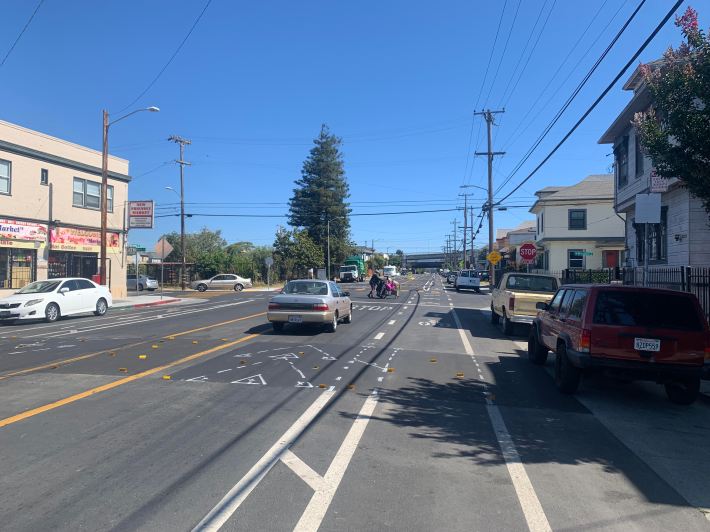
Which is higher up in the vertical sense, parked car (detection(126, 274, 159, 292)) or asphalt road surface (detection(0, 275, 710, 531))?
parked car (detection(126, 274, 159, 292))

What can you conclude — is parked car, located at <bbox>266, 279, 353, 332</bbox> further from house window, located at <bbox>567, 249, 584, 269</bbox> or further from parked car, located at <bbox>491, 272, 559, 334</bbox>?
→ house window, located at <bbox>567, 249, 584, 269</bbox>

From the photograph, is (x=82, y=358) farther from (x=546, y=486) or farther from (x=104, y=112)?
(x=104, y=112)

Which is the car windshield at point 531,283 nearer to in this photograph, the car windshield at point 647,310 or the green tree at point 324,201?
the car windshield at point 647,310

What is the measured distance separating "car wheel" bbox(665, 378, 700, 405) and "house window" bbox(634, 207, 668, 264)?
1106 centimetres

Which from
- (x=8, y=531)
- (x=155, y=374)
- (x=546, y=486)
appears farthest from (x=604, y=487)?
(x=155, y=374)

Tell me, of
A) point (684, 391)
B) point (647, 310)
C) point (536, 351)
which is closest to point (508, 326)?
point (536, 351)

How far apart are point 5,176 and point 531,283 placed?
23.2m

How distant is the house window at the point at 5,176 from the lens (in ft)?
84.3

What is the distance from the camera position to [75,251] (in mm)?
30250

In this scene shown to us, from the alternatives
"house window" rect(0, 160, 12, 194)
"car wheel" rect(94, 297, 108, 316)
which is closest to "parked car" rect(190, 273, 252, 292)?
"house window" rect(0, 160, 12, 194)

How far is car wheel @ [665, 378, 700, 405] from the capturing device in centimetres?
781

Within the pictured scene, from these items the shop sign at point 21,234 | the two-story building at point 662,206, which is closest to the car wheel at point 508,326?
the two-story building at point 662,206

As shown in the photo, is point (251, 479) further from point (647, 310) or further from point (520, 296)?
point (520, 296)

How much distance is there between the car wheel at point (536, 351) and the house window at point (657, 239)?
28.9 feet
